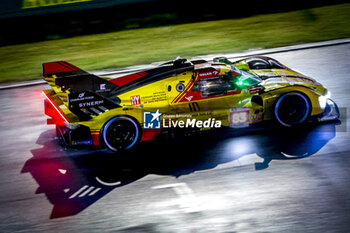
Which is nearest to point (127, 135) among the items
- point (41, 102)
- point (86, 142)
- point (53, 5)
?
point (86, 142)

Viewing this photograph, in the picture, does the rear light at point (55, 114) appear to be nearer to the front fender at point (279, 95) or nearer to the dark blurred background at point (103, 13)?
the front fender at point (279, 95)

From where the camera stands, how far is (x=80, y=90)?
820cm

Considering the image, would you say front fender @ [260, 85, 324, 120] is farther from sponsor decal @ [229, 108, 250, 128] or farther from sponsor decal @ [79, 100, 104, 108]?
sponsor decal @ [79, 100, 104, 108]

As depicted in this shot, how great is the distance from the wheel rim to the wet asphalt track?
253mm

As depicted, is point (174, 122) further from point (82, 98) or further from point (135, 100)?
point (82, 98)

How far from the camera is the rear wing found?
7867 mm

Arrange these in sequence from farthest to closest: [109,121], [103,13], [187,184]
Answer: [103,13], [109,121], [187,184]

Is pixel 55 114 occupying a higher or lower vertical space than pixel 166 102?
lower

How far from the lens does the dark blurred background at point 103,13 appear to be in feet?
57.3

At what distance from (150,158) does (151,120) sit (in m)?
0.71

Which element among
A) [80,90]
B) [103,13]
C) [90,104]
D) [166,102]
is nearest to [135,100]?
[166,102]

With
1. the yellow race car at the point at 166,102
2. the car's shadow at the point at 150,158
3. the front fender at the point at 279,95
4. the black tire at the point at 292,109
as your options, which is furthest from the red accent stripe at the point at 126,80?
the black tire at the point at 292,109

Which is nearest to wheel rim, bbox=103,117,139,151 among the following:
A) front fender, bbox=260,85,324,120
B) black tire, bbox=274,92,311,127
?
front fender, bbox=260,85,324,120

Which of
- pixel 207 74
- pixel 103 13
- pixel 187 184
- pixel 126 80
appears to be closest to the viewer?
pixel 187 184
